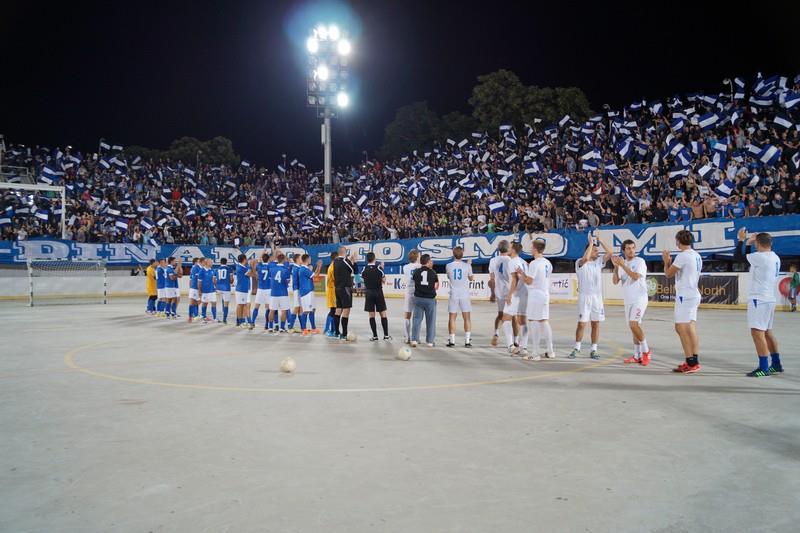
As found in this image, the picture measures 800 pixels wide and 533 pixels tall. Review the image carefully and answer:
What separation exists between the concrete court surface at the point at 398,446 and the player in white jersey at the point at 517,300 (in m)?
1.33

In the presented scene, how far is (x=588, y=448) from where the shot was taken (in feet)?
17.5

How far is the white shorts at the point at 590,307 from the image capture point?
11.1m

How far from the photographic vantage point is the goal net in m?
33.4

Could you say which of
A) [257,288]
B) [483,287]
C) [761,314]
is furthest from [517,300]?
[483,287]

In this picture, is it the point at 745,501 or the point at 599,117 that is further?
the point at 599,117

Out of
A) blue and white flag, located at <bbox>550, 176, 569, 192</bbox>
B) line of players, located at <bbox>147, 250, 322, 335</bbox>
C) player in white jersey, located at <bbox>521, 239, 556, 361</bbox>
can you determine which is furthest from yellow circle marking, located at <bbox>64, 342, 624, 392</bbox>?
blue and white flag, located at <bbox>550, 176, 569, 192</bbox>

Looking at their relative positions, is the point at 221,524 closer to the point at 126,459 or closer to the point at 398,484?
the point at 398,484

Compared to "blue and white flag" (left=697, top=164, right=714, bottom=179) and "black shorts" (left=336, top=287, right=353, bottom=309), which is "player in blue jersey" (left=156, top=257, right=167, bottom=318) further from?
"blue and white flag" (left=697, top=164, right=714, bottom=179)

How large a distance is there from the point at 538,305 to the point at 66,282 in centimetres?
3285

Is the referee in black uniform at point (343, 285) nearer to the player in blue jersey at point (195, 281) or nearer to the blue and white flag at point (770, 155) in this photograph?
the player in blue jersey at point (195, 281)

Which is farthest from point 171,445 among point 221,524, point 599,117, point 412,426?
point 599,117

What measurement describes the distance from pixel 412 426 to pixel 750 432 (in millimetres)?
3475

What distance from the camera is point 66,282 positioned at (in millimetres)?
34438

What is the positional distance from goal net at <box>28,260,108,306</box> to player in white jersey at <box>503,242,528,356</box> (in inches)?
1090
